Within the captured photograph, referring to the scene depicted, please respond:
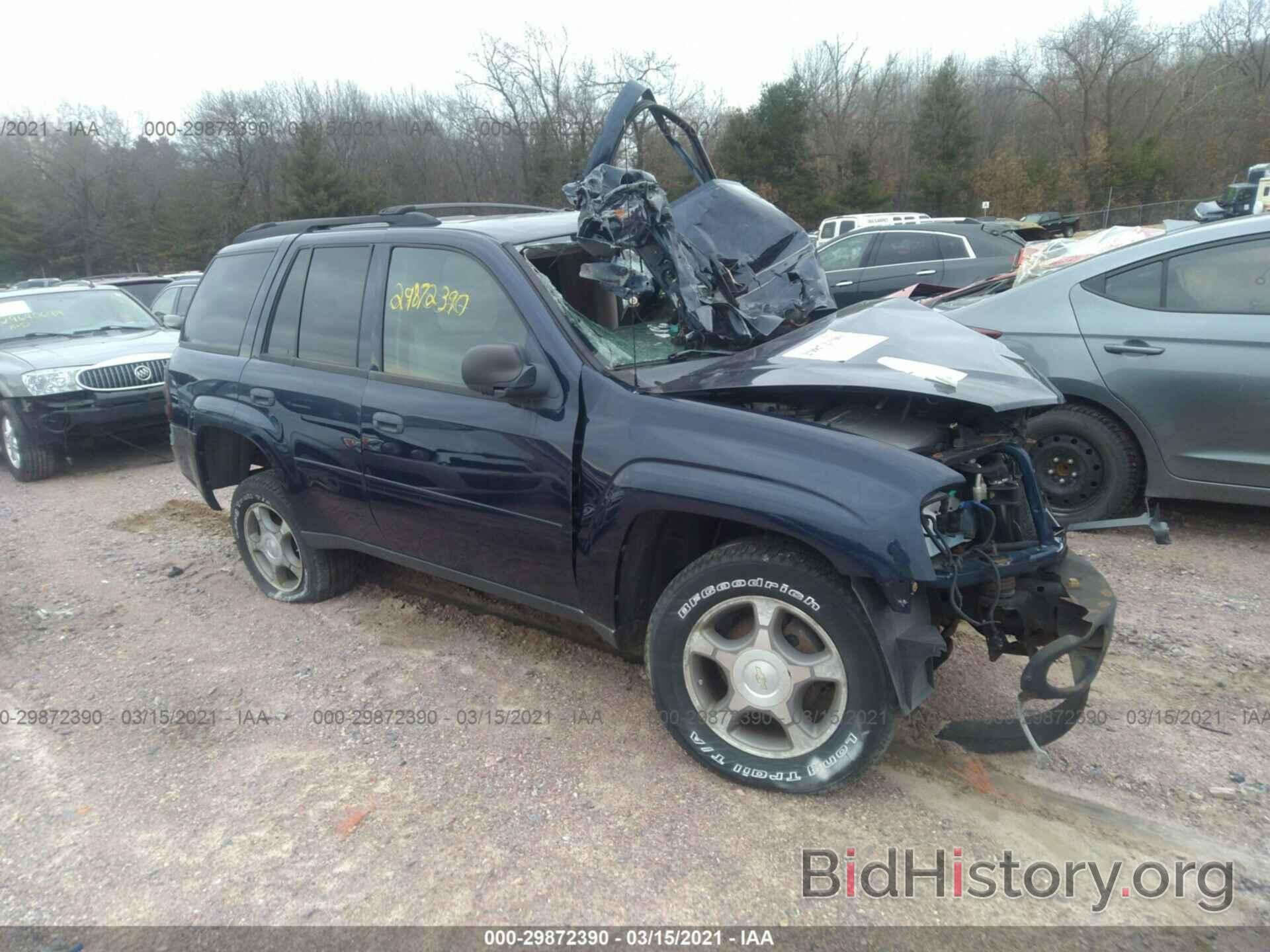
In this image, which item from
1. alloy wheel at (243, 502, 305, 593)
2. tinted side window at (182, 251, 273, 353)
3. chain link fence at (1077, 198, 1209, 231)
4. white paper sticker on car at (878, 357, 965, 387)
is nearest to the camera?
white paper sticker on car at (878, 357, 965, 387)

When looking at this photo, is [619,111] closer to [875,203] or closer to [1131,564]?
[1131,564]

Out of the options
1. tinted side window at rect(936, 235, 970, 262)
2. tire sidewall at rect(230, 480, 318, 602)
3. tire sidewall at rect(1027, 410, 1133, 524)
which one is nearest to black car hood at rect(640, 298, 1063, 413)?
tire sidewall at rect(1027, 410, 1133, 524)

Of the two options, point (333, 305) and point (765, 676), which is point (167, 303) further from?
point (765, 676)

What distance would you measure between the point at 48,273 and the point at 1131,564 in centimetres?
4291

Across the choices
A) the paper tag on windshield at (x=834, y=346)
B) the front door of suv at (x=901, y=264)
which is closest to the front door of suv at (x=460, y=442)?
the paper tag on windshield at (x=834, y=346)

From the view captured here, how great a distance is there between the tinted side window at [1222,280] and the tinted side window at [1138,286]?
5 centimetres

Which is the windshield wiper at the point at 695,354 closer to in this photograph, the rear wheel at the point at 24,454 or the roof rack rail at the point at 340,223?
the roof rack rail at the point at 340,223

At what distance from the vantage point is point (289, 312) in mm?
4242

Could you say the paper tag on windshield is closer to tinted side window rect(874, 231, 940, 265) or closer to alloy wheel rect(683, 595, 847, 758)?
alloy wheel rect(683, 595, 847, 758)

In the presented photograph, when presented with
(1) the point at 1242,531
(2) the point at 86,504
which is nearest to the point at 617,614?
(1) the point at 1242,531

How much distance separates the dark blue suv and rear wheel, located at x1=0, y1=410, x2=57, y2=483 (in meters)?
5.34

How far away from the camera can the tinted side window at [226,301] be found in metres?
4.53

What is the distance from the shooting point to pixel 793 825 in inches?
107

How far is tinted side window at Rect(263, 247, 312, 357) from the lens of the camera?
4.20m
